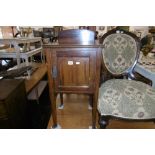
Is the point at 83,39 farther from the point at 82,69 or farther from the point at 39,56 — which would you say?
the point at 39,56

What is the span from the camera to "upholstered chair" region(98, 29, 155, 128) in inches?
37.1

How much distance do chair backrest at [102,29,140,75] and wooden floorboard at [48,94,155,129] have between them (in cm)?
53

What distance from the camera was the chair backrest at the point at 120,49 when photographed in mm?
1215

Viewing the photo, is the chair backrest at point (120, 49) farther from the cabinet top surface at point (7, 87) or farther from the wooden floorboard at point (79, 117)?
the cabinet top surface at point (7, 87)

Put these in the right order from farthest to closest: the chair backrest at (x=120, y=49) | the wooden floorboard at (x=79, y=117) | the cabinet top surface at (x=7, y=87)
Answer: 1. the wooden floorboard at (x=79, y=117)
2. the chair backrest at (x=120, y=49)
3. the cabinet top surface at (x=7, y=87)

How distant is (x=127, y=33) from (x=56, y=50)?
675mm

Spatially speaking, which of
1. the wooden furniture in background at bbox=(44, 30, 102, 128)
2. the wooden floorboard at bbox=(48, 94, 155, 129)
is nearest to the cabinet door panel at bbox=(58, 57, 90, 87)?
the wooden furniture in background at bbox=(44, 30, 102, 128)

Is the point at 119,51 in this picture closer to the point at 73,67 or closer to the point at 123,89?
the point at 123,89

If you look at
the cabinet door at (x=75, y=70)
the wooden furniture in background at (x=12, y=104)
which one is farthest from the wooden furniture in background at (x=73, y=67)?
the wooden furniture in background at (x=12, y=104)

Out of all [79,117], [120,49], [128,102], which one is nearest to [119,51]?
[120,49]

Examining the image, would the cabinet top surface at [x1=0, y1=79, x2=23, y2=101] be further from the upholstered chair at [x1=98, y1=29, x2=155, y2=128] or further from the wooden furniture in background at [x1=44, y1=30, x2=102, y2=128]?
the upholstered chair at [x1=98, y1=29, x2=155, y2=128]

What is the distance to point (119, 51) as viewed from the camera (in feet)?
4.05

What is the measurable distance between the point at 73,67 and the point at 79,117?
2.43ft
